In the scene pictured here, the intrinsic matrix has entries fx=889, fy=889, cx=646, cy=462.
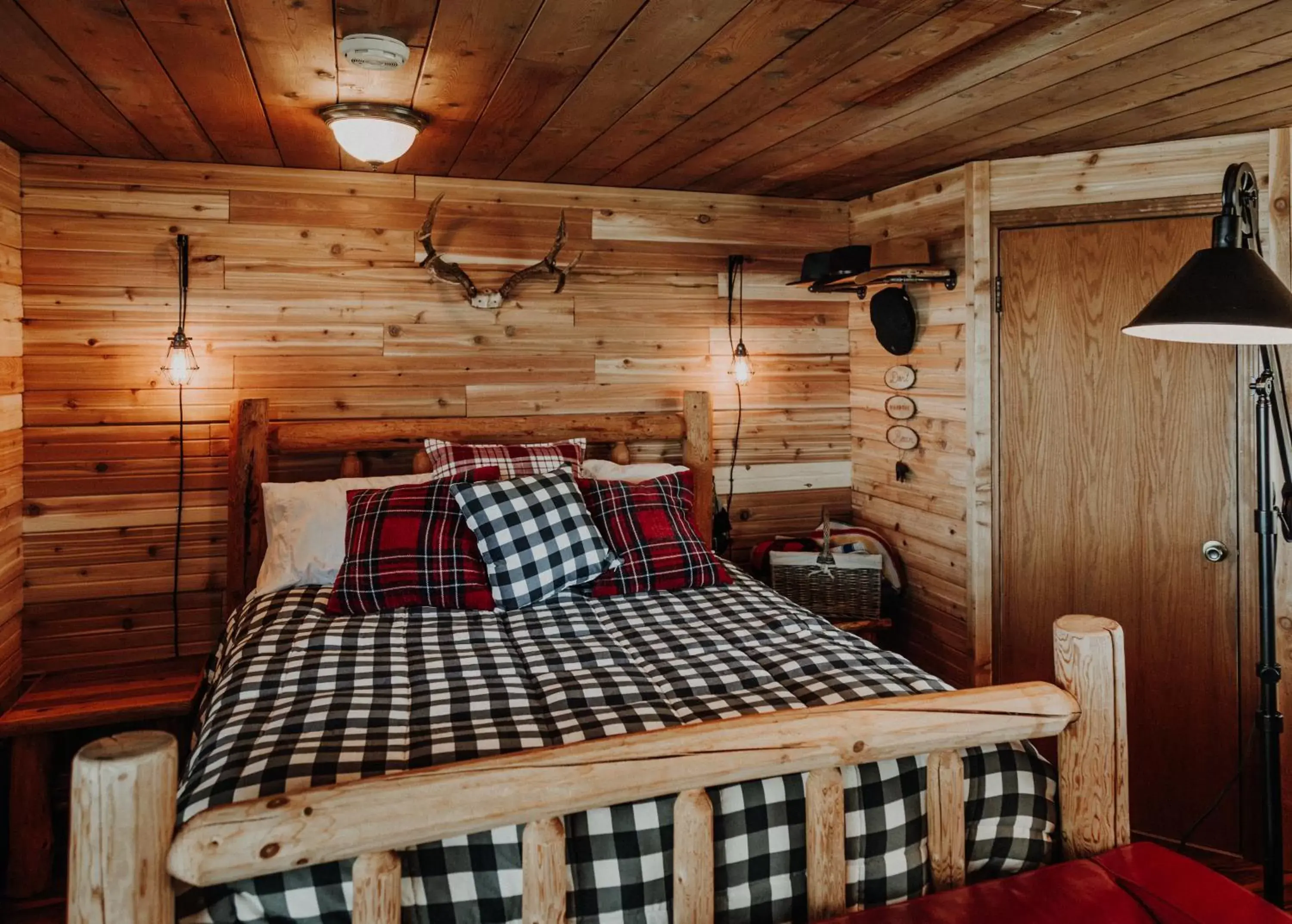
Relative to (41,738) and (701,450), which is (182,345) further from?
(701,450)

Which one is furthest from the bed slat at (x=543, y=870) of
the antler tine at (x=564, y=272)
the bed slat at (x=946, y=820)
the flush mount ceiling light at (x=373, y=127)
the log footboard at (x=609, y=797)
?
the antler tine at (x=564, y=272)

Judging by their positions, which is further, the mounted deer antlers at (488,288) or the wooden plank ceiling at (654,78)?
the mounted deer antlers at (488,288)

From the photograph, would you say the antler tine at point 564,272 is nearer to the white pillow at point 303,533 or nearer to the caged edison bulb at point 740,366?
the caged edison bulb at point 740,366

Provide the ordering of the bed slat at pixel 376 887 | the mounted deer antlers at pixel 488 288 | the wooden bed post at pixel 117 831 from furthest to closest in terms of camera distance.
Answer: the mounted deer antlers at pixel 488 288 < the bed slat at pixel 376 887 < the wooden bed post at pixel 117 831

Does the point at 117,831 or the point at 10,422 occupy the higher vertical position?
the point at 10,422

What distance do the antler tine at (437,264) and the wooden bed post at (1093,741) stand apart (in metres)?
2.38

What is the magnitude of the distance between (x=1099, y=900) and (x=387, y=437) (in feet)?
8.50

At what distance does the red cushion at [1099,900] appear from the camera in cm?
130

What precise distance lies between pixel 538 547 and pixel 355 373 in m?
1.15

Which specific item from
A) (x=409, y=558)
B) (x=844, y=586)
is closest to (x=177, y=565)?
(x=409, y=558)

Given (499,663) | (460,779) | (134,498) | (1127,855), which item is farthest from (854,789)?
(134,498)

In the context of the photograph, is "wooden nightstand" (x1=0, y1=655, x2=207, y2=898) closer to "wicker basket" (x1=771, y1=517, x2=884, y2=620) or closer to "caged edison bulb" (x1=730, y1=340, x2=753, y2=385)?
"wicker basket" (x1=771, y1=517, x2=884, y2=620)

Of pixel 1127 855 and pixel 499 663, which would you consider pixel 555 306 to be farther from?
pixel 1127 855

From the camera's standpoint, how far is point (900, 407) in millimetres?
3570
